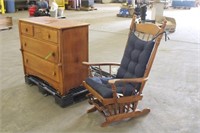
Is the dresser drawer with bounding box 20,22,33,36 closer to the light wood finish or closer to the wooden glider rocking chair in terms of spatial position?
the light wood finish

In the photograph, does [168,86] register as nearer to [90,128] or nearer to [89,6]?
[90,128]

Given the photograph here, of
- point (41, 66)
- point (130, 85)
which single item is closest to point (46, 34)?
point (41, 66)

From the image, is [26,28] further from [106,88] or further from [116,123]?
[116,123]

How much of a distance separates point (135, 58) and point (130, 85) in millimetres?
320

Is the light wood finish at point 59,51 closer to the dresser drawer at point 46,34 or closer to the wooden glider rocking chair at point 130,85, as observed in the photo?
the dresser drawer at point 46,34

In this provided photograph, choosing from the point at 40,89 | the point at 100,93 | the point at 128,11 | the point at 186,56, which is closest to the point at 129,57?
the point at 100,93

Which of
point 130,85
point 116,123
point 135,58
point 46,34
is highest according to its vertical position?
point 46,34

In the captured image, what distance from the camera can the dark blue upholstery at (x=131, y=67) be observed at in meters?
2.39

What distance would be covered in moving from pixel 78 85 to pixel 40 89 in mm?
578

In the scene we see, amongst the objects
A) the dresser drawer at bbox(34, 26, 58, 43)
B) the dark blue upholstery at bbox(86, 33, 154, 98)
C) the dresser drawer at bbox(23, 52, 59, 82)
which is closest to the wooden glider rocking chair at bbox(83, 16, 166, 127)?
the dark blue upholstery at bbox(86, 33, 154, 98)

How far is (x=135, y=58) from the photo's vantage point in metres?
2.61

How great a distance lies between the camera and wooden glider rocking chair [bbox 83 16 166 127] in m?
2.29

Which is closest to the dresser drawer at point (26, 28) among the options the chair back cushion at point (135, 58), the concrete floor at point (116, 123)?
the concrete floor at point (116, 123)

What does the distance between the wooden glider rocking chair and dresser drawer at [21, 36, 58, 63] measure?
21.2 inches
